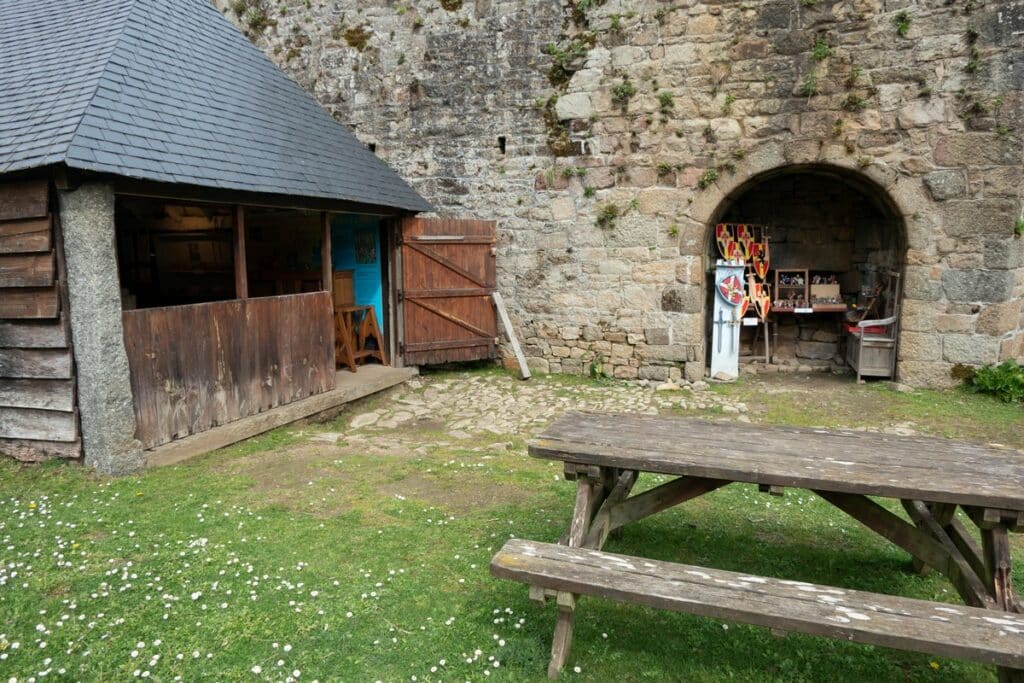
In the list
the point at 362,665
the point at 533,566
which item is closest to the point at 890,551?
the point at 533,566

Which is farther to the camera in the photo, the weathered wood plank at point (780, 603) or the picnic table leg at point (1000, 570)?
the picnic table leg at point (1000, 570)

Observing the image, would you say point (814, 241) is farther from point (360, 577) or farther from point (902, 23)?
point (360, 577)

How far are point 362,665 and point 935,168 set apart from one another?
732cm

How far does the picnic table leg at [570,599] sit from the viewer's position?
8.17 feet

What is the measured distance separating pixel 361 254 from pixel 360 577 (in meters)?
5.75

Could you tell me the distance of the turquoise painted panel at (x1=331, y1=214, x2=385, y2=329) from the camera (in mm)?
8305

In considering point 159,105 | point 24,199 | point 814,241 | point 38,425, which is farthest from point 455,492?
point 814,241

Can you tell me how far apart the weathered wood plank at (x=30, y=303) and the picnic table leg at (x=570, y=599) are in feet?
13.5

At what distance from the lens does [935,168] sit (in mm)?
6770

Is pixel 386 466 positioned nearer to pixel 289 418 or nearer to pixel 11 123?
pixel 289 418

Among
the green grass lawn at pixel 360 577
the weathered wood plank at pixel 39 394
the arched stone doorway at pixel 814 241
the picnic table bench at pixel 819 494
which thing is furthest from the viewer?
the arched stone doorway at pixel 814 241

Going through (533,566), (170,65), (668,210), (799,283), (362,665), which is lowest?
(362,665)

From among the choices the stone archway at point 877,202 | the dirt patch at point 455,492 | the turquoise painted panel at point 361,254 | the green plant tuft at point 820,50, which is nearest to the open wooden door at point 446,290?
the turquoise painted panel at point 361,254

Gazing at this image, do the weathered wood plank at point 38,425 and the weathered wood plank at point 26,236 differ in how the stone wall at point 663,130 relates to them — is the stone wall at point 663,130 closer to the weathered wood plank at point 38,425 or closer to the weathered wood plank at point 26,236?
the weathered wood plank at point 26,236
